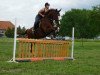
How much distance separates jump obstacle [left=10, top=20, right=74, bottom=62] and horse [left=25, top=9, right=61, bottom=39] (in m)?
1.39

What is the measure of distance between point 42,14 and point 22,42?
3.61 meters

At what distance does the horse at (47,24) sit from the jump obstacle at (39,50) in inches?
54.8

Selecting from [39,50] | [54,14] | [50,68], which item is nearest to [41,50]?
[39,50]

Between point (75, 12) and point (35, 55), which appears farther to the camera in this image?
point (75, 12)

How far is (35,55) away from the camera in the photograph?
1591cm

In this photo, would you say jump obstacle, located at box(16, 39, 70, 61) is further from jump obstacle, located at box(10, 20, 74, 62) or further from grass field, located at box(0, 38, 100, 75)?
grass field, located at box(0, 38, 100, 75)

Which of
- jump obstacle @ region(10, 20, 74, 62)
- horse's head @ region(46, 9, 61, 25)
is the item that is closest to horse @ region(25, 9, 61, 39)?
horse's head @ region(46, 9, 61, 25)

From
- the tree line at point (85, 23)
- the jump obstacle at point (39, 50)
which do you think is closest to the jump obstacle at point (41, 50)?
the jump obstacle at point (39, 50)

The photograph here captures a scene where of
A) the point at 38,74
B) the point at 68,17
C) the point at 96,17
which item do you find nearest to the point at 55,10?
the point at 38,74

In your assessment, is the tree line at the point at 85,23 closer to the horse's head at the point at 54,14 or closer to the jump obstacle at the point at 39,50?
the horse's head at the point at 54,14

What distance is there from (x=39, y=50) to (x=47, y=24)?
2817 millimetres

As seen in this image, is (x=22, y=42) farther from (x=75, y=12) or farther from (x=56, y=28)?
(x=75, y=12)

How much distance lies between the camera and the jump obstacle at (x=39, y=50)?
15078mm

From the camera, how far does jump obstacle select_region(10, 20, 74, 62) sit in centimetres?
1508
